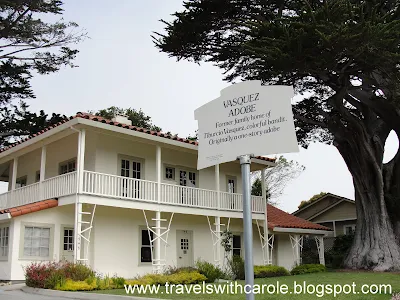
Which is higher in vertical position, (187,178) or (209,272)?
(187,178)

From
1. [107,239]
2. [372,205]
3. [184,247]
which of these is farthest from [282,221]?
[107,239]

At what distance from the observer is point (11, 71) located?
28.4 metres

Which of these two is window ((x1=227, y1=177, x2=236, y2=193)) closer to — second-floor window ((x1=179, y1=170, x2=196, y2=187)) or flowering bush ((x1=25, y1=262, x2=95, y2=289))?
second-floor window ((x1=179, y1=170, x2=196, y2=187))

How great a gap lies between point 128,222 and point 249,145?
52.0ft

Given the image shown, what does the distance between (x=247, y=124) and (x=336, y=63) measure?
1269 centimetres

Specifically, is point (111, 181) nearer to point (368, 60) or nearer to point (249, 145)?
point (368, 60)

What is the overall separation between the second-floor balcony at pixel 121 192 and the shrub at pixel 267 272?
293cm

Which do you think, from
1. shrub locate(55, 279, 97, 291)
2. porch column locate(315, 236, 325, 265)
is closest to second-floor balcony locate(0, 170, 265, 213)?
shrub locate(55, 279, 97, 291)

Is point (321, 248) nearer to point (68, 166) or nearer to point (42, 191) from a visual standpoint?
point (68, 166)

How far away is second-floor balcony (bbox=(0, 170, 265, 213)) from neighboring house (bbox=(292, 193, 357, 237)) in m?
14.8

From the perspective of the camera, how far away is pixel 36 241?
17266 mm

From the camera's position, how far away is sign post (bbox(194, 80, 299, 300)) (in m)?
4.22

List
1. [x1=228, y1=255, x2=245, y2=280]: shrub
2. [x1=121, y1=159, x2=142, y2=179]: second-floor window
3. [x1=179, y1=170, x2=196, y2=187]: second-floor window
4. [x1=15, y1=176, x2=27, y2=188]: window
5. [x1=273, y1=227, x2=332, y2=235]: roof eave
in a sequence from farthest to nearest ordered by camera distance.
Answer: [x1=273, y1=227, x2=332, y2=235]: roof eave
[x1=15, y1=176, x2=27, y2=188]: window
[x1=179, y1=170, x2=196, y2=187]: second-floor window
[x1=121, y1=159, x2=142, y2=179]: second-floor window
[x1=228, y1=255, x2=245, y2=280]: shrub

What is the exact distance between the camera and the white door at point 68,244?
18062mm
